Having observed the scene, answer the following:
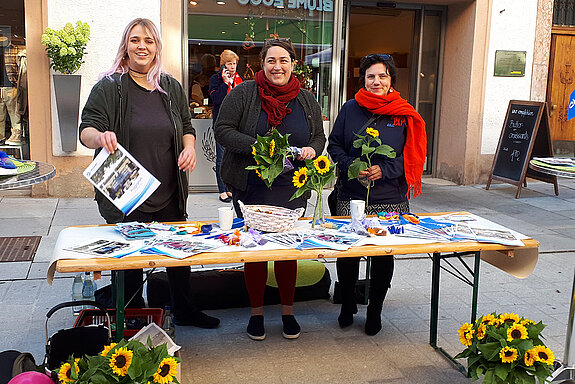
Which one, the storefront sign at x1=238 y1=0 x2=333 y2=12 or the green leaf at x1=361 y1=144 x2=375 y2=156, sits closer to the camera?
the green leaf at x1=361 y1=144 x2=375 y2=156

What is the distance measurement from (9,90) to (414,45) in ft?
19.5

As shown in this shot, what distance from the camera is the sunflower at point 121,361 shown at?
2525 millimetres

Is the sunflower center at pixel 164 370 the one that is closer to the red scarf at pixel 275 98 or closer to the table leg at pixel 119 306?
the table leg at pixel 119 306

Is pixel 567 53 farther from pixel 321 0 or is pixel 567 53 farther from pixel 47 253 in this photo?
pixel 47 253

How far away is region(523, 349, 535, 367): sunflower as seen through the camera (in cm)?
288

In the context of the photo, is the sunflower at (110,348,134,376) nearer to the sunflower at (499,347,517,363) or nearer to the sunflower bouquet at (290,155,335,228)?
the sunflower bouquet at (290,155,335,228)

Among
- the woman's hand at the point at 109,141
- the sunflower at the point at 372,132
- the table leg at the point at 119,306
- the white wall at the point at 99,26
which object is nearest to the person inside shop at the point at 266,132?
the sunflower at the point at 372,132

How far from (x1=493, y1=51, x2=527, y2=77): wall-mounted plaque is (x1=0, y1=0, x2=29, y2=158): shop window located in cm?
650

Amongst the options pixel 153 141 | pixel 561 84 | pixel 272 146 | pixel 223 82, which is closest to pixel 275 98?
pixel 272 146

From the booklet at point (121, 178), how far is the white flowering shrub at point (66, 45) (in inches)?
174

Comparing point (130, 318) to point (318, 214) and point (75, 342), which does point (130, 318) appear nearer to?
point (75, 342)

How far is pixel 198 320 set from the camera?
4.01m

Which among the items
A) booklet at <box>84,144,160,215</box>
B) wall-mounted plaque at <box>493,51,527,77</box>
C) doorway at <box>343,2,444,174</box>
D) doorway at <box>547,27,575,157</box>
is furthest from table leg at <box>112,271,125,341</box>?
doorway at <box>547,27,575,157</box>

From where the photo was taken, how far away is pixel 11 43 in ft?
25.8
